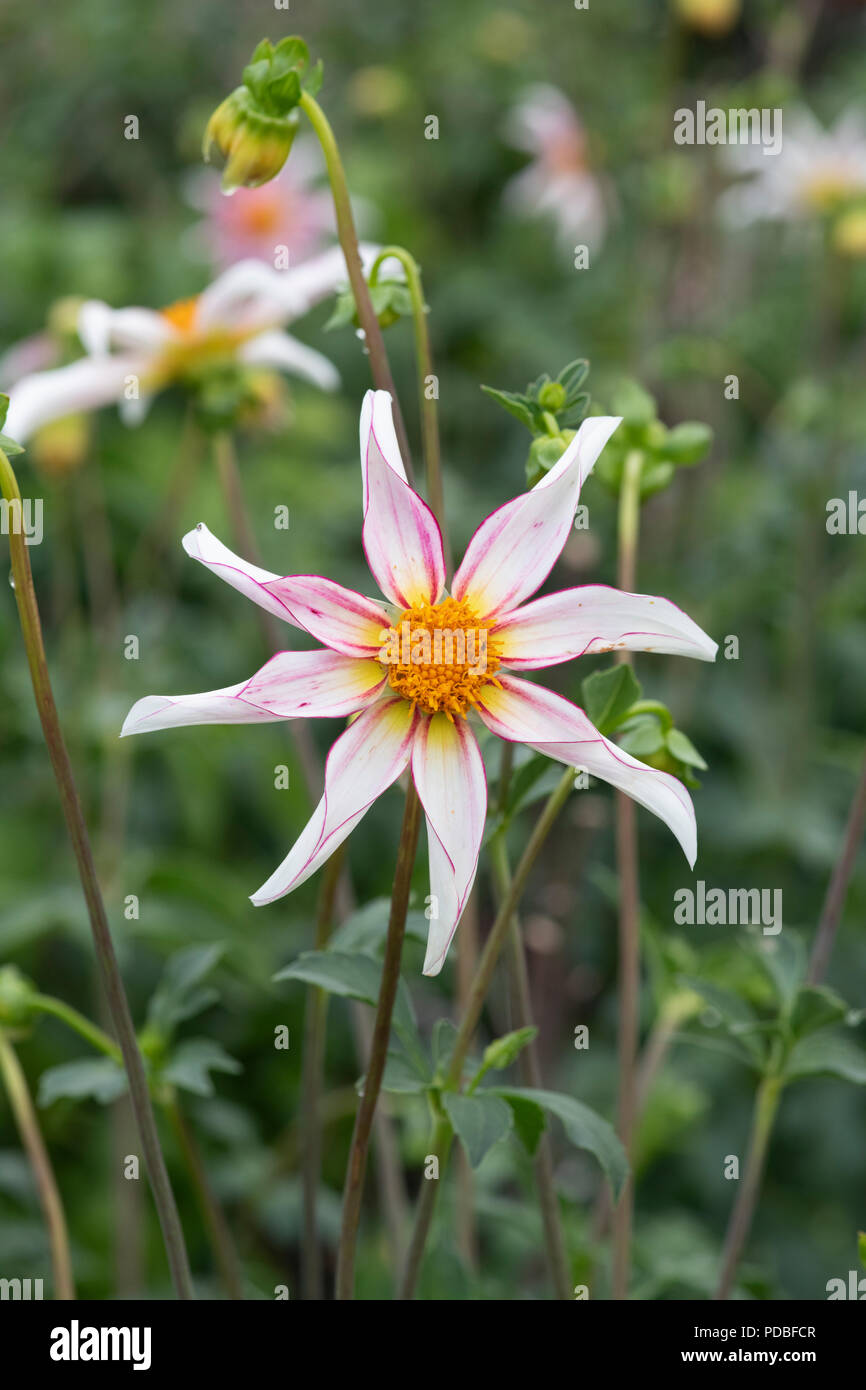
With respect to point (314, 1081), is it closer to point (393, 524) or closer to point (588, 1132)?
point (588, 1132)

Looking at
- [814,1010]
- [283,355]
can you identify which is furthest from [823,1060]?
[283,355]

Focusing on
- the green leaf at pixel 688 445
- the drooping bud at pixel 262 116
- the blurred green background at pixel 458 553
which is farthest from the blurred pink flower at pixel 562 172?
the drooping bud at pixel 262 116

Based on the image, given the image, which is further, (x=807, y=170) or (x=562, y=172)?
(x=562, y=172)

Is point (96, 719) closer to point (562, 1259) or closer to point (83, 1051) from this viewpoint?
point (83, 1051)

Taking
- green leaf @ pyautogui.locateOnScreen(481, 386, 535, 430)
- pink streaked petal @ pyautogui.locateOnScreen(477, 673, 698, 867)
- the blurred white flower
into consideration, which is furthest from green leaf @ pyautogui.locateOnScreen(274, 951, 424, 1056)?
the blurred white flower

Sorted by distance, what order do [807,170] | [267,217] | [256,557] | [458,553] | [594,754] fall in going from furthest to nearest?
[267,217]
[807,170]
[458,553]
[256,557]
[594,754]

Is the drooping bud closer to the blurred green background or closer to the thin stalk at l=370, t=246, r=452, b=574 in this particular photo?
the thin stalk at l=370, t=246, r=452, b=574
